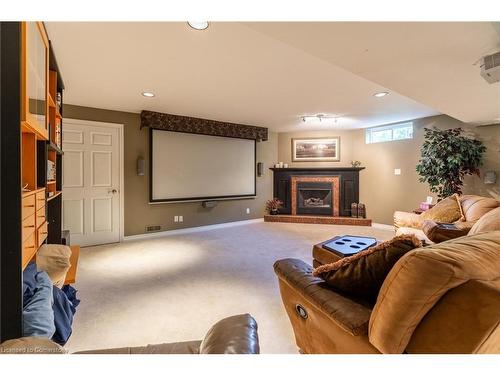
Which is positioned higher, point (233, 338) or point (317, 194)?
point (317, 194)

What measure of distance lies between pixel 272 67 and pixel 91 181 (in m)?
3.51

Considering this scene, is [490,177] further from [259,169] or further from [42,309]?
[42,309]

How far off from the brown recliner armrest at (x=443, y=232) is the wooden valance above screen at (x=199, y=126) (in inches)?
160

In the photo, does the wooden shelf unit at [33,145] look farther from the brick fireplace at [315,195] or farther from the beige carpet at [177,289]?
the brick fireplace at [315,195]

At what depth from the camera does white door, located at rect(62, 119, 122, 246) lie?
160 inches

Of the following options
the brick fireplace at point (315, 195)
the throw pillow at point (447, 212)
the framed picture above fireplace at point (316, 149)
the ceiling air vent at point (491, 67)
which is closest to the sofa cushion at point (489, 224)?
the throw pillow at point (447, 212)

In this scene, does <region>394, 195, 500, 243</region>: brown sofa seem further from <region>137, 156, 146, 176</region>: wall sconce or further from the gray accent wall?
<region>137, 156, 146, 176</region>: wall sconce

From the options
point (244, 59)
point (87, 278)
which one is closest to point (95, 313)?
point (87, 278)

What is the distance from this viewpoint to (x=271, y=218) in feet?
21.0

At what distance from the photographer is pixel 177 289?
2.64 m

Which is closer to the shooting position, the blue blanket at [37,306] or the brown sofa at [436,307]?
the brown sofa at [436,307]

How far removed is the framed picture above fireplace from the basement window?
2.53ft

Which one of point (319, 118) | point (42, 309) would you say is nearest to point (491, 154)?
point (319, 118)

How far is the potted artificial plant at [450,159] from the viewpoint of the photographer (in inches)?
156
